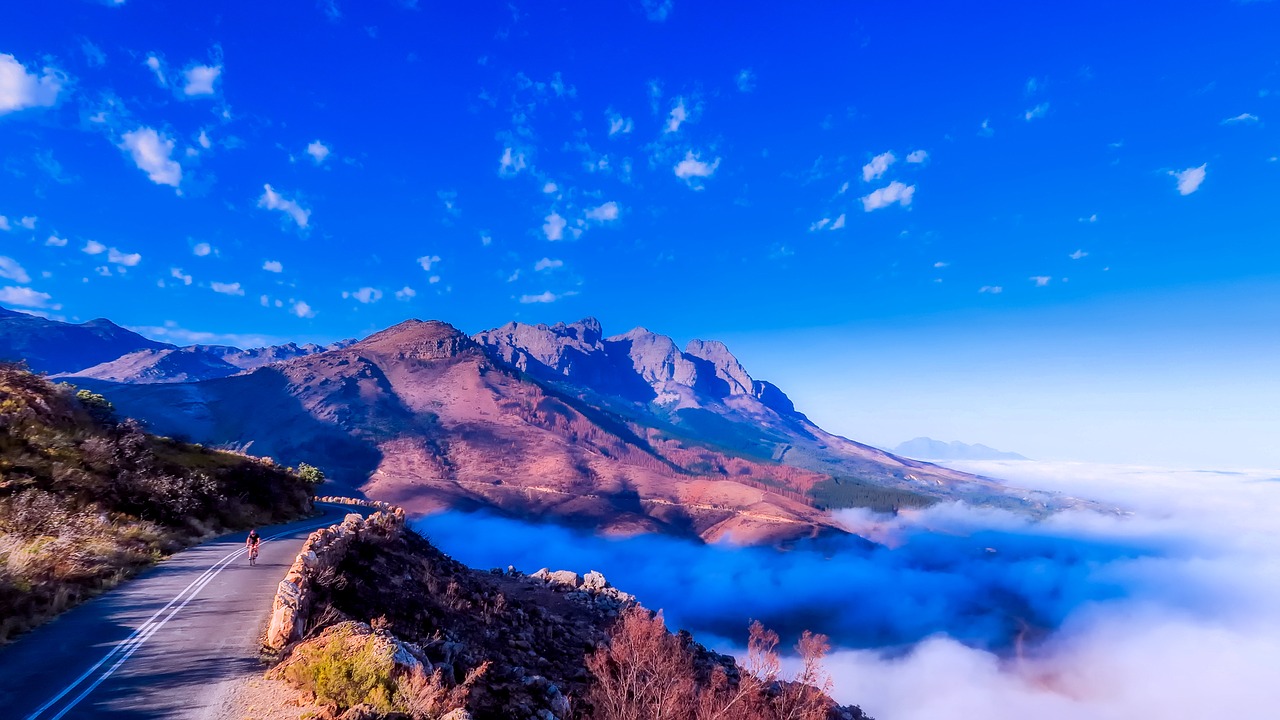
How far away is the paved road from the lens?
821 centimetres

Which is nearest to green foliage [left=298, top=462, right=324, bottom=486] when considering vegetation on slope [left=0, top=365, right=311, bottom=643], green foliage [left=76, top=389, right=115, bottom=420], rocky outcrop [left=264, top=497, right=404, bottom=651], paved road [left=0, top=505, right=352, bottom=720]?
vegetation on slope [left=0, top=365, right=311, bottom=643]

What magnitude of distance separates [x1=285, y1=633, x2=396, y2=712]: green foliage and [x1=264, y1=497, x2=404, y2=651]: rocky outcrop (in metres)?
1.91

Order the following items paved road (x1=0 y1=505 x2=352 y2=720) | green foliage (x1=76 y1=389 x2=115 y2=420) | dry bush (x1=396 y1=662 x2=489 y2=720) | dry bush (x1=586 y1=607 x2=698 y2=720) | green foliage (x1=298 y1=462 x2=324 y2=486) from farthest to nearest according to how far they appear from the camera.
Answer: green foliage (x1=298 y1=462 x2=324 y2=486) → green foliage (x1=76 y1=389 x2=115 y2=420) → dry bush (x1=586 y1=607 x2=698 y2=720) → paved road (x1=0 y1=505 x2=352 y2=720) → dry bush (x1=396 y1=662 x2=489 y2=720)

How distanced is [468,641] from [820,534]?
563 feet

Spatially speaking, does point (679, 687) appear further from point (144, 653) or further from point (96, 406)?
point (96, 406)

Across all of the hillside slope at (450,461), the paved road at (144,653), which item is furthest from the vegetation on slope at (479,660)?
the hillside slope at (450,461)

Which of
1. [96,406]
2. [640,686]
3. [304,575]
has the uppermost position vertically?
[96,406]

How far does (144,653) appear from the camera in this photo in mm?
10070

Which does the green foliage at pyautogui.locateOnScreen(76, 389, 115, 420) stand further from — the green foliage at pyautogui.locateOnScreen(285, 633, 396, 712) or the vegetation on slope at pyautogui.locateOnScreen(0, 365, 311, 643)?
the green foliage at pyautogui.locateOnScreen(285, 633, 396, 712)

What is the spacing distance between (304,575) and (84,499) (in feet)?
48.8

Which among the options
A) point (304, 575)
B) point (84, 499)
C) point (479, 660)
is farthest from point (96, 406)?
point (479, 660)

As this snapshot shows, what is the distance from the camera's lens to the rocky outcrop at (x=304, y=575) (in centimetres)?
1084

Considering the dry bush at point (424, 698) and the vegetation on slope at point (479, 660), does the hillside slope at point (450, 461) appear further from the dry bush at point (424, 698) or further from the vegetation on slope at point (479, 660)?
the dry bush at point (424, 698)

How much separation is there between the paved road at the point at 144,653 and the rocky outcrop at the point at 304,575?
54 centimetres
